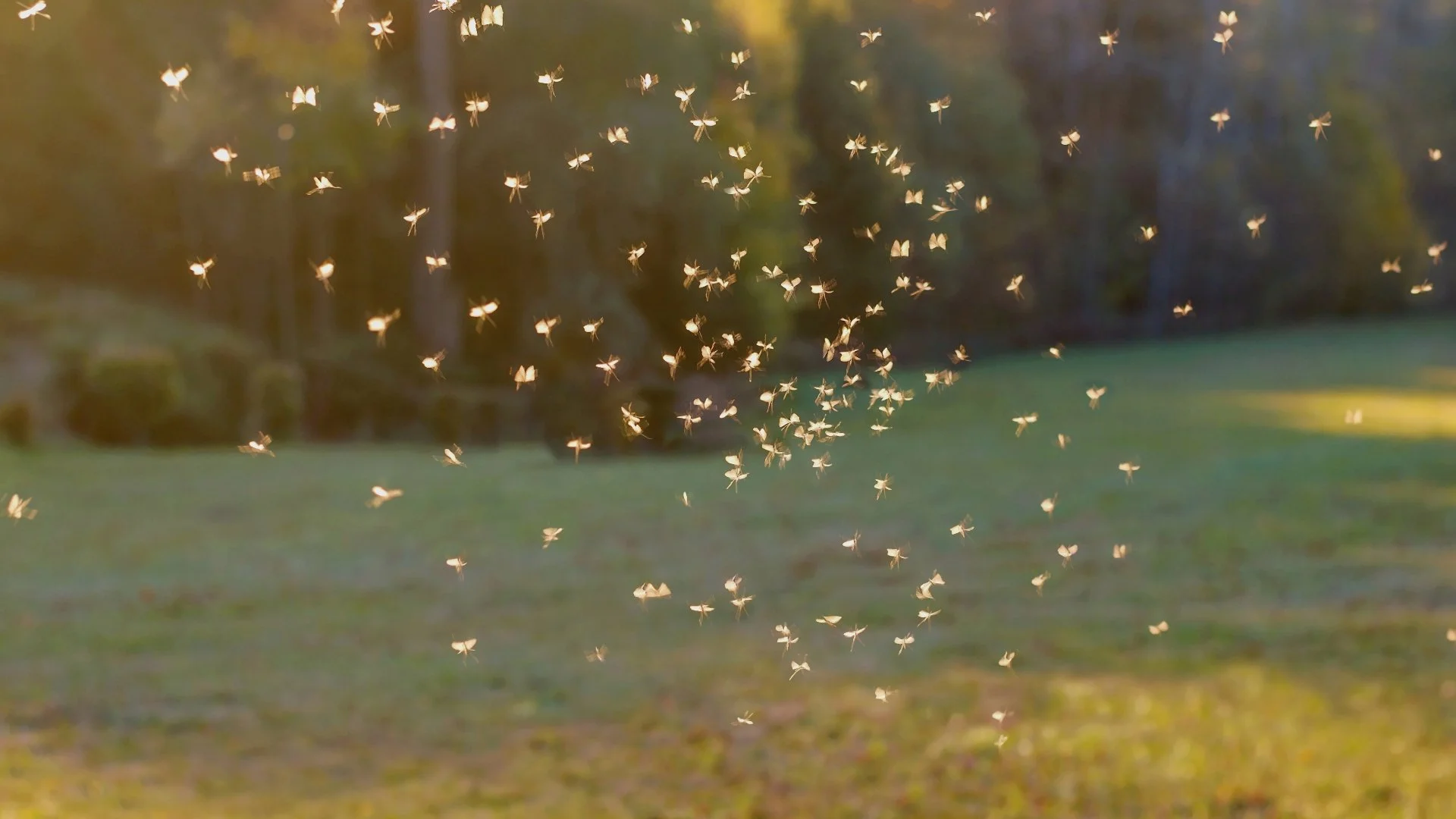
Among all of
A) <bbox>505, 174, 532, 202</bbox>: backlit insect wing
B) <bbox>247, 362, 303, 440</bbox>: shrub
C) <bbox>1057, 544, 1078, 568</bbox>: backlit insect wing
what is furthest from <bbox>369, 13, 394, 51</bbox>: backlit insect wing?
<bbox>505, 174, 532, 202</bbox>: backlit insect wing

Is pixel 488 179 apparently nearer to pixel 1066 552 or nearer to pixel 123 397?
pixel 123 397

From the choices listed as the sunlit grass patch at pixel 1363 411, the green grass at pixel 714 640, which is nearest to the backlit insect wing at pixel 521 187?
the green grass at pixel 714 640

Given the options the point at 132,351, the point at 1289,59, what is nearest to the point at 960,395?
the point at 132,351

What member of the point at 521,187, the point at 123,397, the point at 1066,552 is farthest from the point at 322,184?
the point at 521,187

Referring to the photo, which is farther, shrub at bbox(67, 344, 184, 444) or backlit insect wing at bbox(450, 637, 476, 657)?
shrub at bbox(67, 344, 184, 444)

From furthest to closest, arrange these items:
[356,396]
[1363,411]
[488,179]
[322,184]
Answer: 1. [1363,411]
2. [488,179]
3. [356,396]
4. [322,184]

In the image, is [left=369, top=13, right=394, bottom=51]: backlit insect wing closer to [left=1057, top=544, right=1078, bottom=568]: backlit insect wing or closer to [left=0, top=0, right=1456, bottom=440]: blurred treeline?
[left=1057, top=544, right=1078, bottom=568]: backlit insect wing

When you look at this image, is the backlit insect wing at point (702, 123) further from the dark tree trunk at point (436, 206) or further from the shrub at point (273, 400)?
the shrub at point (273, 400)
